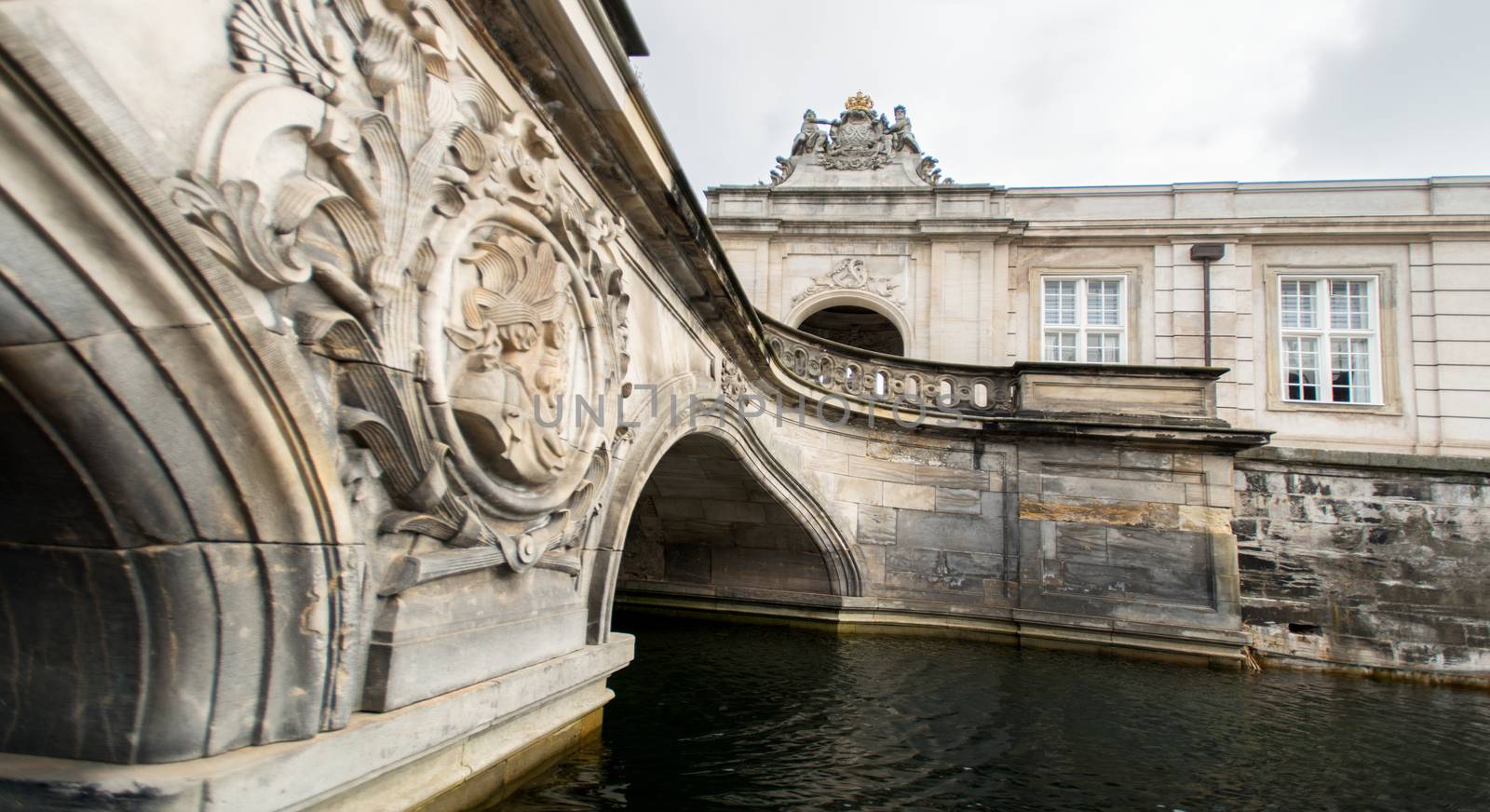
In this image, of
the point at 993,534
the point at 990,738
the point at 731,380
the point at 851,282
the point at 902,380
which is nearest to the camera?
the point at 990,738

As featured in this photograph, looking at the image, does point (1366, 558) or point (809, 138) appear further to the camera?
point (809, 138)

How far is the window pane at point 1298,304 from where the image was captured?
1148cm

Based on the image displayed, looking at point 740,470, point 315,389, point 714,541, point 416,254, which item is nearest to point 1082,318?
point 714,541

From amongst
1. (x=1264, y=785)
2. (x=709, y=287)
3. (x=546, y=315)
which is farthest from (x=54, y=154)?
(x=1264, y=785)

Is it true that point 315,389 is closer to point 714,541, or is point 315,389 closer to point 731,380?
point 731,380

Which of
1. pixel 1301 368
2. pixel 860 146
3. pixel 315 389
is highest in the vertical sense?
pixel 860 146

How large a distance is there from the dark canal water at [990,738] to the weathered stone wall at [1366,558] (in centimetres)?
131

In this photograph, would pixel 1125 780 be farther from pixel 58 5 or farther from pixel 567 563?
pixel 58 5

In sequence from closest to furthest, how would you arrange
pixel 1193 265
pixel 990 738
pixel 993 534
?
pixel 990 738 → pixel 993 534 → pixel 1193 265

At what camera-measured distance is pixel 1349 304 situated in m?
11.4

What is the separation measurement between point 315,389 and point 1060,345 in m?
11.6

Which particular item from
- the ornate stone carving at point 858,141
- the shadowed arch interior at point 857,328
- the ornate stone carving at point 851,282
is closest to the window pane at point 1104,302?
the ornate stone carving at point 851,282

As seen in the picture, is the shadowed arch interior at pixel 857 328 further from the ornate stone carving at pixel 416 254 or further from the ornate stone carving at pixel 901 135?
the ornate stone carving at pixel 416 254

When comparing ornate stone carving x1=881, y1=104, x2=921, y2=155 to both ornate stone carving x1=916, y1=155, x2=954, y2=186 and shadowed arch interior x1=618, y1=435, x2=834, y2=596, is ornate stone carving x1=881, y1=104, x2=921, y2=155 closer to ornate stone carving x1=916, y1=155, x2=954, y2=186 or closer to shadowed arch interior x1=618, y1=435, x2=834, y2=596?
ornate stone carving x1=916, y1=155, x2=954, y2=186
